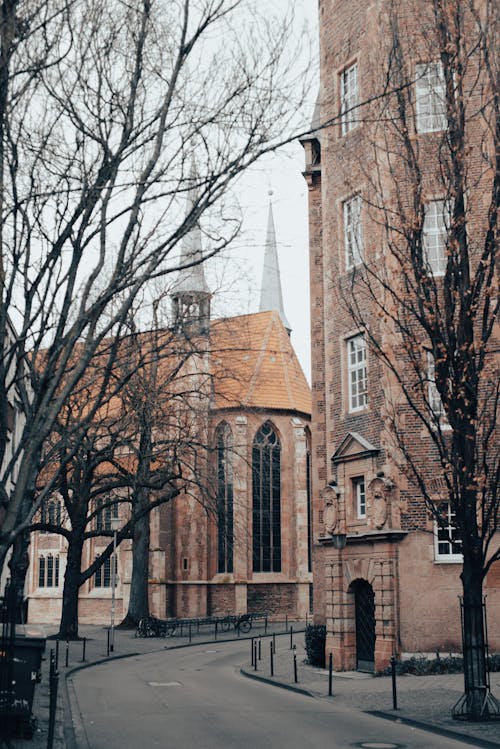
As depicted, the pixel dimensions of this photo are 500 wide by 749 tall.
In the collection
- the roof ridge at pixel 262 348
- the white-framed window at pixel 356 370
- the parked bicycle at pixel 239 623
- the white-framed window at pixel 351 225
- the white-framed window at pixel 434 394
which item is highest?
the roof ridge at pixel 262 348

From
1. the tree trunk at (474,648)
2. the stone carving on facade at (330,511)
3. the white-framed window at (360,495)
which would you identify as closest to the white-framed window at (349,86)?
the white-framed window at (360,495)

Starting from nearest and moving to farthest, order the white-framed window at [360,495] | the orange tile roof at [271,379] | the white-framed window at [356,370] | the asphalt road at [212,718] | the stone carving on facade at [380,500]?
the asphalt road at [212,718] → the stone carving on facade at [380,500] → the white-framed window at [360,495] → the white-framed window at [356,370] → the orange tile roof at [271,379]

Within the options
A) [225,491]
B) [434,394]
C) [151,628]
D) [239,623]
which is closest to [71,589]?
[151,628]

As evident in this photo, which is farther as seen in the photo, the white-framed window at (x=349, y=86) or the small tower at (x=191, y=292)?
the white-framed window at (x=349, y=86)

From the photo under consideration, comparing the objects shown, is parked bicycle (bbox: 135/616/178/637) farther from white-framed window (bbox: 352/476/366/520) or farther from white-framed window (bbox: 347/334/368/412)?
white-framed window (bbox: 347/334/368/412)

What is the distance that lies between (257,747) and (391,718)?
12.4ft

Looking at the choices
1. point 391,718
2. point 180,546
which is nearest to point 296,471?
point 180,546

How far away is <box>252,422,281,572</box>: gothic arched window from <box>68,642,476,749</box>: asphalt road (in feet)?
79.4

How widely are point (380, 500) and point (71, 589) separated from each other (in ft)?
49.3

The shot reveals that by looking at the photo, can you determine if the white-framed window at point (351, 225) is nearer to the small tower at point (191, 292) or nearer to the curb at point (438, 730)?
the small tower at point (191, 292)

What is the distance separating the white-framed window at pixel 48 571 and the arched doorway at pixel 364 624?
3104 cm

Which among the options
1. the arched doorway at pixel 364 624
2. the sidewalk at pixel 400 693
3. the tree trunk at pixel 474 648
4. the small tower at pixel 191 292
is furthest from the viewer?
the arched doorway at pixel 364 624

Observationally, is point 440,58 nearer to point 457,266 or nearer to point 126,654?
point 457,266

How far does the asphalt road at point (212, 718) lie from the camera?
39.3 ft
